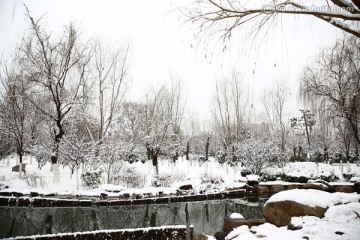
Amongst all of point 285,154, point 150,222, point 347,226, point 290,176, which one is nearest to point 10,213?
point 150,222

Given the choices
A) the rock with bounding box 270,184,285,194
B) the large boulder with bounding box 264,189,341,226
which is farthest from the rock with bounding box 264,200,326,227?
the rock with bounding box 270,184,285,194

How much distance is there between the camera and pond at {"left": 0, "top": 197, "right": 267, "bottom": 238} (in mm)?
9539

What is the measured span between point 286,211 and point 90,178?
12.1 meters

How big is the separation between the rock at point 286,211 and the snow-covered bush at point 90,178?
37.0 ft

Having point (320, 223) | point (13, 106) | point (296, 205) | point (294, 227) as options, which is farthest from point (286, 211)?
point (13, 106)

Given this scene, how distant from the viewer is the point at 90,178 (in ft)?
50.1

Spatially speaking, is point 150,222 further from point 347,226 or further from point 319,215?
point 347,226

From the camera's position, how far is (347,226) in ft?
16.7

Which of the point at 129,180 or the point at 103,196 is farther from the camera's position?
the point at 129,180

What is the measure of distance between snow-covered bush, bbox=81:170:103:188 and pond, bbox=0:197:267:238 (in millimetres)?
3501

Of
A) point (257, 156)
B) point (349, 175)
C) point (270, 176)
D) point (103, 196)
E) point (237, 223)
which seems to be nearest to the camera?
point (237, 223)

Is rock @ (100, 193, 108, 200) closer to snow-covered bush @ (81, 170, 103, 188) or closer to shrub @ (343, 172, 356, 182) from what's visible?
snow-covered bush @ (81, 170, 103, 188)

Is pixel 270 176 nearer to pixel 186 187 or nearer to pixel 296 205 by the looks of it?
pixel 186 187

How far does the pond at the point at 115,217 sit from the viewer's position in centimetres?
954
